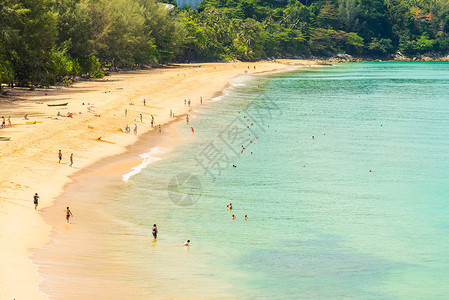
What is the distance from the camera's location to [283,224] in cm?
3353

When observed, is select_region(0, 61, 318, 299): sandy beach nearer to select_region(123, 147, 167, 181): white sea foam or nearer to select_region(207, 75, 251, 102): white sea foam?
select_region(123, 147, 167, 181): white sea foam

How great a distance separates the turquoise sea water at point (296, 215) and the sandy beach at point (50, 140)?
4.55 metres

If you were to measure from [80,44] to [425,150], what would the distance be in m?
66.9

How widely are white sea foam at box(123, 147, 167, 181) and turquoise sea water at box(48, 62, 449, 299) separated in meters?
0.82

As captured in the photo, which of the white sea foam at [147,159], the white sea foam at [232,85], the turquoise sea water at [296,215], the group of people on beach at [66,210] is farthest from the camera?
the white sea foam at [232,85]

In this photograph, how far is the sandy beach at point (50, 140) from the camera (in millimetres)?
26631

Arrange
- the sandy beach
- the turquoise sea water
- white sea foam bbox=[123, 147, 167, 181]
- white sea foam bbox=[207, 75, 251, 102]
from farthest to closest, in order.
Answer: white sea foam bbox=[207, 75, 251, 102]
white sea foam bbox=[123, 147, 167, 181]
the sandy beach
the turquoise sea water

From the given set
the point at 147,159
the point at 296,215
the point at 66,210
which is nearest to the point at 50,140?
the point at 147,159

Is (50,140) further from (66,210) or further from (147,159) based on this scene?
(66,210)

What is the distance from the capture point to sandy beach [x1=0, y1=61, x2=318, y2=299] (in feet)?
87.4

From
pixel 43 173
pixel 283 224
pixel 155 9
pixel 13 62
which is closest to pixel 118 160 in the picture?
pixel 43 173

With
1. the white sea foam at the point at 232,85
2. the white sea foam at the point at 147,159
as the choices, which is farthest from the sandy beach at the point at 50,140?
the white sea foam at the point at 232,85

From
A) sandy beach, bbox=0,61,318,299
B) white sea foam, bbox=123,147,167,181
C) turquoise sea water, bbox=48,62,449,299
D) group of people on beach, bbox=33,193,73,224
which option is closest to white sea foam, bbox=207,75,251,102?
sandy beach, bbox=0,61,318,299

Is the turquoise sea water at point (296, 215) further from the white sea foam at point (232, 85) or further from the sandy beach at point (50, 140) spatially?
the white sea foam at point (232, 85)
